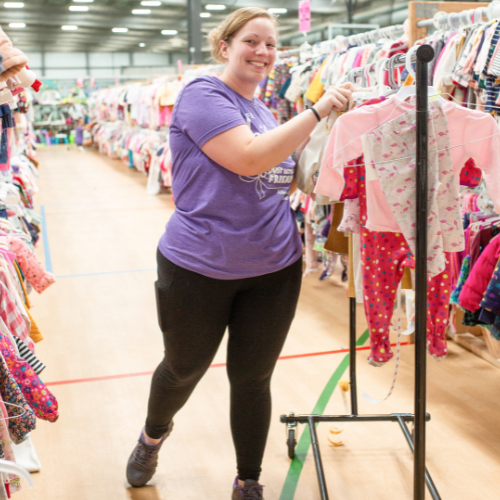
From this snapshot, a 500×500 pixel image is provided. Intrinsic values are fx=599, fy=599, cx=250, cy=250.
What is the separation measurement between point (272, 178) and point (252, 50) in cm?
36

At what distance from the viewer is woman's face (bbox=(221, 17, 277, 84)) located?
1.67 meters

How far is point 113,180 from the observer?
1074 cm

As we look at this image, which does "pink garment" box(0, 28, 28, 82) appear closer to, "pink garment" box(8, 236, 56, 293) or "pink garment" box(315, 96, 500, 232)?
"pink garment" box(315, 96, 500, 232)

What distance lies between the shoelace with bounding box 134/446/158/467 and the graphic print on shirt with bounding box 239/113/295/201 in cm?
101

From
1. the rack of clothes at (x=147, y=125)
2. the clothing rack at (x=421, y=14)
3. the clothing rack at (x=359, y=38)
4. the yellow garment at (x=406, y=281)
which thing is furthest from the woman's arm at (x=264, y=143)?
the rack of clothes at (x=147, y=125)

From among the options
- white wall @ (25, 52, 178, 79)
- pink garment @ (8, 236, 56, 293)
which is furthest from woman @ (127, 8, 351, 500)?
white wall @ (25, 52, 178, 79)

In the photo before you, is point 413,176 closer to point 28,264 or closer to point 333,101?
point 333,101

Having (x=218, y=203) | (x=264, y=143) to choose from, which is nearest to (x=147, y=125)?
(x=218, y=203)

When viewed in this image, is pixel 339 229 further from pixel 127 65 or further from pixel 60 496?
pixel 127 65

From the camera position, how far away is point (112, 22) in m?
20.6

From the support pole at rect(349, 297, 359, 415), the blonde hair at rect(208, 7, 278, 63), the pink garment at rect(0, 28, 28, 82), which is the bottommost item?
the support pole at rect(349, 297, 359, 415)

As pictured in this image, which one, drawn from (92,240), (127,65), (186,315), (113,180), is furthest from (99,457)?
(127,65)

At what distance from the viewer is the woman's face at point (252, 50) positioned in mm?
1672

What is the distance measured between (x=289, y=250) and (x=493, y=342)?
165 centimetres
